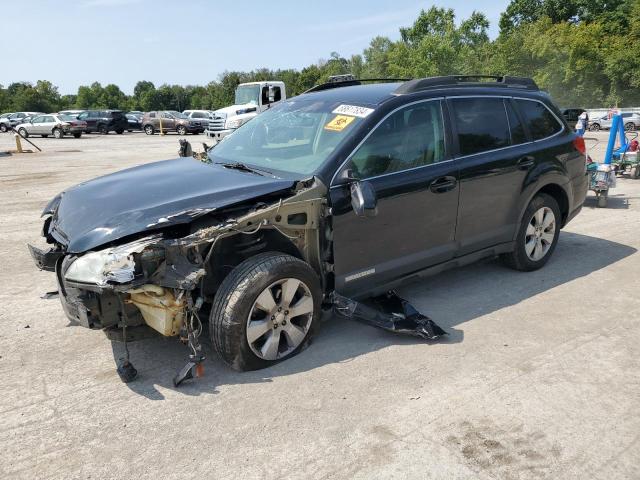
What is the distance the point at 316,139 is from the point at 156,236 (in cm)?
156

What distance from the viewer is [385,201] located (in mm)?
3945

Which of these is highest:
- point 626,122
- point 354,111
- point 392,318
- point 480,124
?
point 354,111

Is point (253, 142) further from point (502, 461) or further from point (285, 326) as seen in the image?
point (502, 461)

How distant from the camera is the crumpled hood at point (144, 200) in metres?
3.19

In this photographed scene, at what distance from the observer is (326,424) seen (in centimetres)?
297

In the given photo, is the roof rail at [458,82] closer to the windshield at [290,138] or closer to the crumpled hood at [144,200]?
the windshield at [290,138]

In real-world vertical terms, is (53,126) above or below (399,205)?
below

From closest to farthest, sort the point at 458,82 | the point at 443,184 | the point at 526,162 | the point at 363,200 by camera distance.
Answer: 1. the point at 363,200
2. the point at 443,184
3. the point at 458,82
4. the point at 526,162

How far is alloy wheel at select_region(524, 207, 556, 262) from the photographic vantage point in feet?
17.3

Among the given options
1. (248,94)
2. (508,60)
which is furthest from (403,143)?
(508,60)

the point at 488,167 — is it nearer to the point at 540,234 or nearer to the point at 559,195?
the point at 540,234

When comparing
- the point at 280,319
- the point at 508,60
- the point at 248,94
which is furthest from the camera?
the point at 508,60

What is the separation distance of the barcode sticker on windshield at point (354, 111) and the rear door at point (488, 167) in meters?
0.89

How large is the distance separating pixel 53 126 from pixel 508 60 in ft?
143
